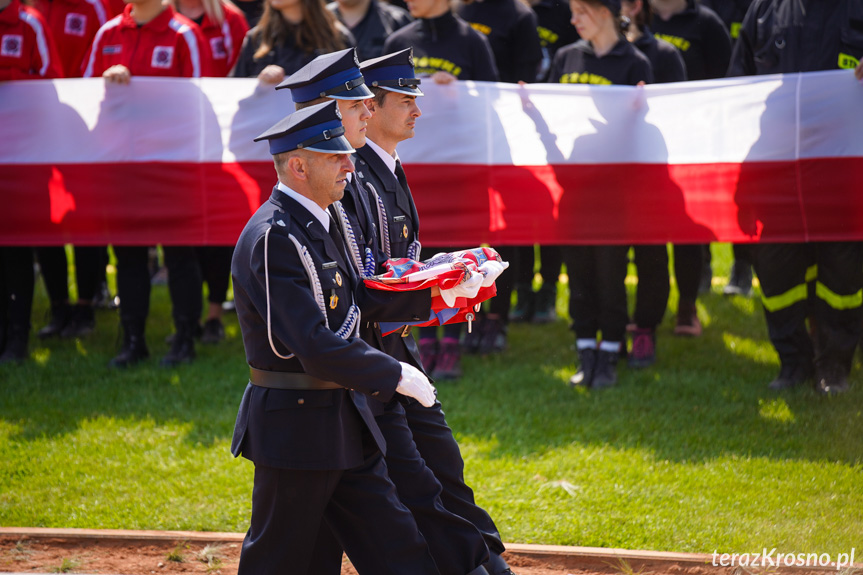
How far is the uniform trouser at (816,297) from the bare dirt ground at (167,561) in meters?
2.35

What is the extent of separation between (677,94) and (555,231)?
3.70ft

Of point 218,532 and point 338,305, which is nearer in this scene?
point 338,305

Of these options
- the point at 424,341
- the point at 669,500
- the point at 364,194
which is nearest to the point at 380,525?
the point at 364,194

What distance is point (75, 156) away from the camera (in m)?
6.61

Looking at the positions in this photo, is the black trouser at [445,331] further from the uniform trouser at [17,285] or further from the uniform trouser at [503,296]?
the uniform trouser at [17,285]

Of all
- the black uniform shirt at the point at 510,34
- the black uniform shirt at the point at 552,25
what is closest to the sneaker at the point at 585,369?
the black uniform shirt at the point at 510,34

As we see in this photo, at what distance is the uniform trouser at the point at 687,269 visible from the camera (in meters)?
7.13

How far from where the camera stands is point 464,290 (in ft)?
11.0

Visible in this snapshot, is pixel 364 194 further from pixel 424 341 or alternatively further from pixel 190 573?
pixel 424 341

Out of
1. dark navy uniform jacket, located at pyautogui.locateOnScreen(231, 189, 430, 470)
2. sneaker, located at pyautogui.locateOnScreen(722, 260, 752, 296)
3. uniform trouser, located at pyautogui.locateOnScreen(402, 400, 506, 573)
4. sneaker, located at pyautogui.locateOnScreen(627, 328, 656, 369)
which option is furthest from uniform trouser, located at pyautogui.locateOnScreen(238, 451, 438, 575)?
sneaker, located at pyautogui.locateOnScreen(722, 260, 752, 296)

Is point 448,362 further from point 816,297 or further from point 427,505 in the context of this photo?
point 427,505

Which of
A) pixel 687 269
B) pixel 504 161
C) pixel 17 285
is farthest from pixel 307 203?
pixel 687 269

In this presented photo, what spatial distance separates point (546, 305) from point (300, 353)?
5.12m

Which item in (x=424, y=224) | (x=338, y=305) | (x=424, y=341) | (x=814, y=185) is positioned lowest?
(x=424, y=341)
